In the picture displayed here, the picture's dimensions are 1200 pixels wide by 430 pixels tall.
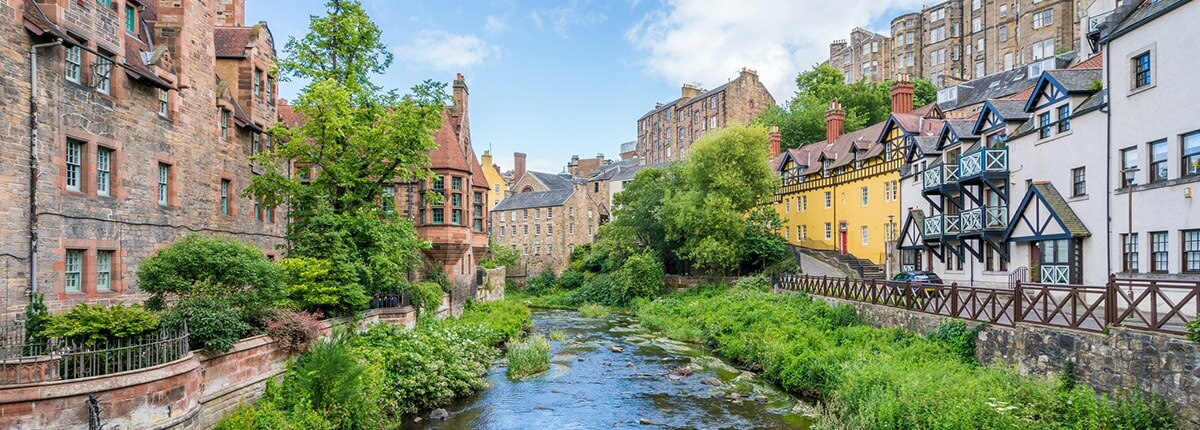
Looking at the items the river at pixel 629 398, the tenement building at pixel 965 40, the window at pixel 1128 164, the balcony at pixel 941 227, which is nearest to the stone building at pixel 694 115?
the tenement building at pixel 965 40

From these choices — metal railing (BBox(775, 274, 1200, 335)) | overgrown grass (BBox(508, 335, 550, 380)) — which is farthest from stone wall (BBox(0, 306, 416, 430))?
metal railing (BBox(775, 274, 1200, 335))

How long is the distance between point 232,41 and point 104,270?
1098 centimetres

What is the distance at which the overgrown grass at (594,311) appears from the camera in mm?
46406

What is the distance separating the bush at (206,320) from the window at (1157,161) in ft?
75.1

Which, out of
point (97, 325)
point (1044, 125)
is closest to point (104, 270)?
point (97, 325)

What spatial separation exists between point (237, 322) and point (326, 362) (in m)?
1.97

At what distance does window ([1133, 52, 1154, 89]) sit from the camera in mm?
18859

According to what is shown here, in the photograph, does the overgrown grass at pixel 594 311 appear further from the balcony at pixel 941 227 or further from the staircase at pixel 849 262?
the balcony at pixel 941 227

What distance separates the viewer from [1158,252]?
18828mm

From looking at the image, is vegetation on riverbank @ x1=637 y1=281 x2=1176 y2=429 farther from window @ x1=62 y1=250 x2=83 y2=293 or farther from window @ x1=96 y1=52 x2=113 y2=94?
window @ x1=96 y1=52 x2=113 y2=94

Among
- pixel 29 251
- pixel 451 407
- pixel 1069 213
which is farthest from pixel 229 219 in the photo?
pixel 1069 213

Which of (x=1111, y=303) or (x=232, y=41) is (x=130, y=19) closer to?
(x=232, y=41)

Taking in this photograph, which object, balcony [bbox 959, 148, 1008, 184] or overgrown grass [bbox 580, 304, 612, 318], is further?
overgrown grass [bbox 580, 304, 612, 318]

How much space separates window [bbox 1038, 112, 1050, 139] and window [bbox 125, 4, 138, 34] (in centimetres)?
2851
